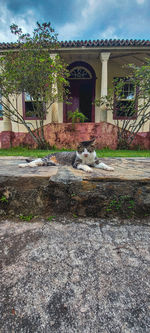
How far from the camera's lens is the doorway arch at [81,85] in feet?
30.5

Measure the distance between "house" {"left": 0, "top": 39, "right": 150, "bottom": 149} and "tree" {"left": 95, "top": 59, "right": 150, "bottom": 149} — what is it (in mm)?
387

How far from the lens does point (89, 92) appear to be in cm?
1023

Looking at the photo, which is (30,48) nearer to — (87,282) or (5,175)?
(5,175)

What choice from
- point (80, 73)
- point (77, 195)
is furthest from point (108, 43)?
point (77, 195)

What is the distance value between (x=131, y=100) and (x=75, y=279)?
26.7 feet

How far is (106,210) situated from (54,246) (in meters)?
0.66

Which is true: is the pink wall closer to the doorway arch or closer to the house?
the house

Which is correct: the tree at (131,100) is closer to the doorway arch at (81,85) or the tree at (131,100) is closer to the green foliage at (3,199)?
the doorway arch at (81,85)

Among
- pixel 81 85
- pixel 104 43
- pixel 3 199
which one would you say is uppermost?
pixel 104 43

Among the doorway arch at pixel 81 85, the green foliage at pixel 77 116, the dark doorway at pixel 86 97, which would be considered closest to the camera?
the green foliage at pixel 77 116

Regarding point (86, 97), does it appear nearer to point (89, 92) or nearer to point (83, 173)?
point (89, 92)

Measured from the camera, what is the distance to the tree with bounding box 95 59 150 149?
19.3 ft

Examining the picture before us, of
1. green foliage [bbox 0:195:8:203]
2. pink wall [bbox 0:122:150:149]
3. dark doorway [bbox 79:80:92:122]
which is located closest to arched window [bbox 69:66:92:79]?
dark doorway [bbox 79:80:92:122]

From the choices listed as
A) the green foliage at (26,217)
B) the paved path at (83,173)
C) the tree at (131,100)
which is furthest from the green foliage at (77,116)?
the green foliage at (26,217)
